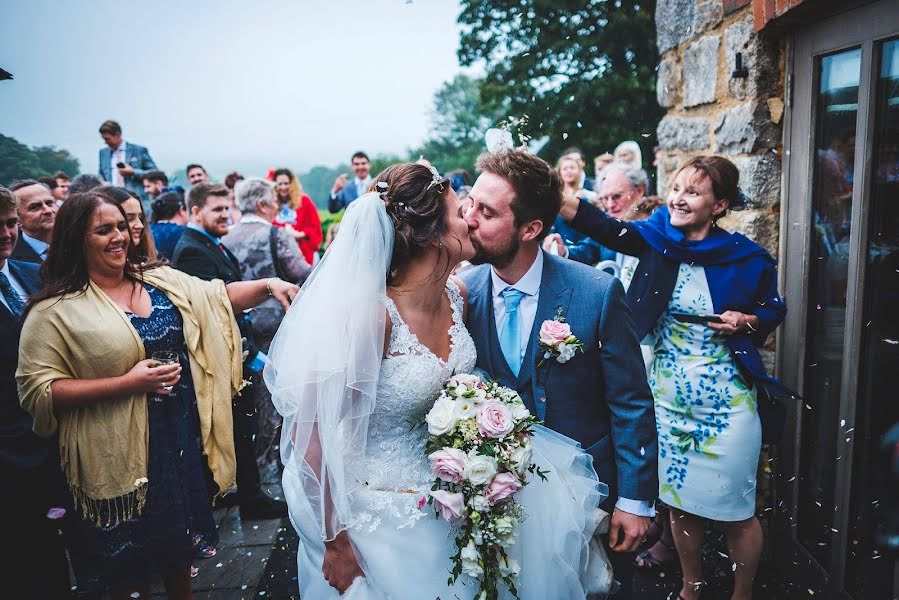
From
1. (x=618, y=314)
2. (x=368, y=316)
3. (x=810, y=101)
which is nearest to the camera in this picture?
(x=368, y=316)

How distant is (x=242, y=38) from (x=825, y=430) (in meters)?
10.5

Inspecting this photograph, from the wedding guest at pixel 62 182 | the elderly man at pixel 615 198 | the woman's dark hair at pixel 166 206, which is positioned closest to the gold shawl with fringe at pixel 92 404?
the woman's dark hair at pixel 166 206

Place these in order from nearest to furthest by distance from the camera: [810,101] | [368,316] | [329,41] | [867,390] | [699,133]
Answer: [368,316] → [867,390] → [810,101] → [699,133] → [329,41]

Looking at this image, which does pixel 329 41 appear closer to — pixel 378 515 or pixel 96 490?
pixel 96 490

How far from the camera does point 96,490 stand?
2.68 m

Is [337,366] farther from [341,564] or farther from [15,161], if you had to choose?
[15,161]

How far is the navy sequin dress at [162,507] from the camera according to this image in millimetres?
2707

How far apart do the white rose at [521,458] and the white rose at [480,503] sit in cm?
15

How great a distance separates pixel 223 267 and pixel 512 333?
9.30 feet

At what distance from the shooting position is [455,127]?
5372 cm

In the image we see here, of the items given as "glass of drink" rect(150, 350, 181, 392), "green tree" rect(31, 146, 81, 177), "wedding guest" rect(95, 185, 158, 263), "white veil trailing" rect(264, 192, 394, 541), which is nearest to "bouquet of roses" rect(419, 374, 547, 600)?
"white veil trailing" rect(264, 192, 394, 541)

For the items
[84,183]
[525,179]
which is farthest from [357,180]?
[525,179]

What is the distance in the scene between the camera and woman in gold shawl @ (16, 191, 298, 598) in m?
2.59

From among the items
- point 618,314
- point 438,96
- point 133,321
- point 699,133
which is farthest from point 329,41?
point 438,96
